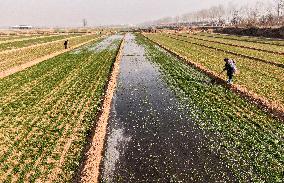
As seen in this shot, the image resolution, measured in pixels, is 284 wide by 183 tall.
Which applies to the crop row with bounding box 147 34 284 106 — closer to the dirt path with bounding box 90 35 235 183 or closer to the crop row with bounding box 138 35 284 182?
the crop row with bounding box 138 35 284 182

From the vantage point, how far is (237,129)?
15109mm

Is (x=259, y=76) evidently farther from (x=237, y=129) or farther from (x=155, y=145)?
(x=155, y=145)

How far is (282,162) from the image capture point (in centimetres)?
1185

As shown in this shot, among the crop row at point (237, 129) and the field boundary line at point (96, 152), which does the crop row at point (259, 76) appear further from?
the field boundary line at point (96, 152)

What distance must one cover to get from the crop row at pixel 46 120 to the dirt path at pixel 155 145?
1295 mm

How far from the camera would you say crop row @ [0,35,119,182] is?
11742mm

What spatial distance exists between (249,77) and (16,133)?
1809 cm

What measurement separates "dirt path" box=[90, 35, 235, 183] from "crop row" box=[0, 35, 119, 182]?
4.25 feet

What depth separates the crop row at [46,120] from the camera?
38.5 feet

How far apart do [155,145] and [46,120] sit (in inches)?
246

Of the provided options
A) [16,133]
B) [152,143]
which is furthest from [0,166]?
[152,143]

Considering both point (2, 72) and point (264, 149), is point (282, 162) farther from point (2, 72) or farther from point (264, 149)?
point (2, 72)

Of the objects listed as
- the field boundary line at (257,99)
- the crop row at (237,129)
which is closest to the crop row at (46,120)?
the crop row at (237,129)

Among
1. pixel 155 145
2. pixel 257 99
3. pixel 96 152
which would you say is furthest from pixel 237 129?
pixel 96 152
